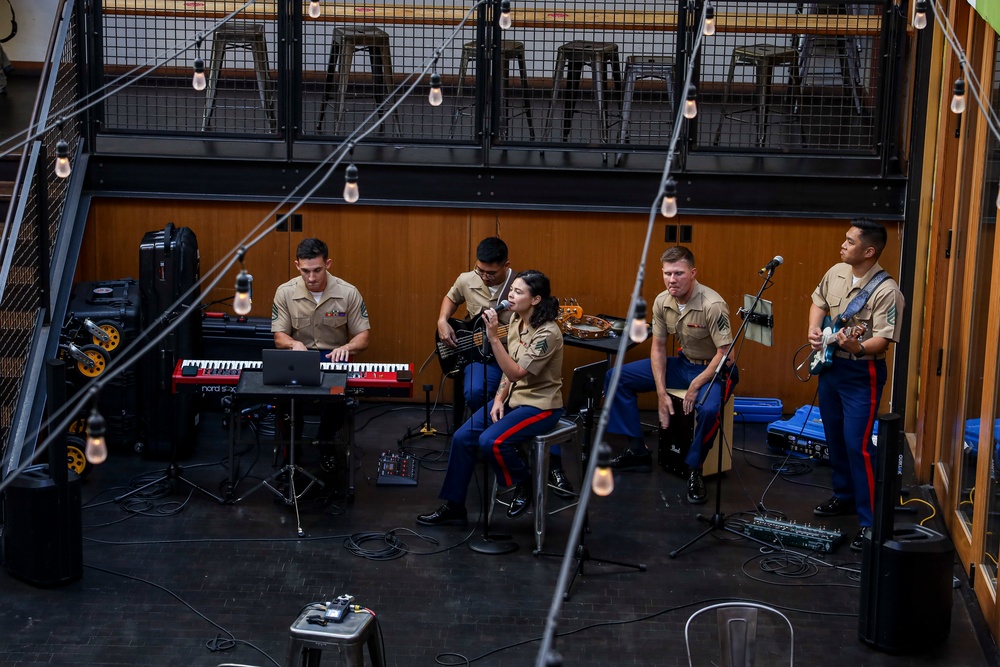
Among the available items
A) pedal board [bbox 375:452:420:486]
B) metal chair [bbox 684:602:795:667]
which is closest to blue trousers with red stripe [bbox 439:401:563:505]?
pedal board [bbox 375:452:420:486]

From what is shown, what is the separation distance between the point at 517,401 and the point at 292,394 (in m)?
1.33

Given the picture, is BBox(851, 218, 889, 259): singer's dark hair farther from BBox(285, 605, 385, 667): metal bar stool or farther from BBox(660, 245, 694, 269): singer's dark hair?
BBox(285, 605, 385, 667): metal bar stool

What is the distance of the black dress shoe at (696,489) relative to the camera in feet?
25.9

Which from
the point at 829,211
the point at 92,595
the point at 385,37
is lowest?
the point at 92,595

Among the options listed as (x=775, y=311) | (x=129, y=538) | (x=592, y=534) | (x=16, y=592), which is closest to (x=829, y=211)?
(x=775, y=311)

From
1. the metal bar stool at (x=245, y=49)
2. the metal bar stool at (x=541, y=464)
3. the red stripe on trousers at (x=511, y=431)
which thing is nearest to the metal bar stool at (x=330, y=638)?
the metal bar stool at (x=541, y=464)

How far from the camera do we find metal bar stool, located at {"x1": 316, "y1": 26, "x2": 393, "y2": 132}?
30.0ft

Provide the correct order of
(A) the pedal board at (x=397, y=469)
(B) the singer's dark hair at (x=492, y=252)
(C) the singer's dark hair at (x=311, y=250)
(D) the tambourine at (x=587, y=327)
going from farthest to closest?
1. (D) the tambourine at (x=587, y=327)
2. (B) the singer's dark hair at (x=492, y=252)
3. (A) the pedal board at (x=397, y=469)
4. (C) the singer's dark hair at (x=311, y=250)

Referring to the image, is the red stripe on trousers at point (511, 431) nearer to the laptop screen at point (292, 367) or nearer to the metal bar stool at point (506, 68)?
the laptop screen at point (292, 367)

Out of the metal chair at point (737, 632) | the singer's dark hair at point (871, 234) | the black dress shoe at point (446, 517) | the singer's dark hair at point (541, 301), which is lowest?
the black dress shoe at point (446, 517)

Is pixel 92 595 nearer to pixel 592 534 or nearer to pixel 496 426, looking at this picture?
pixel 496 426

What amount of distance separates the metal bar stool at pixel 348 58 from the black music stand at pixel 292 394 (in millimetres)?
2511

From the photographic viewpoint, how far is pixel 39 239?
7.51 m

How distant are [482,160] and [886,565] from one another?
4.67 metres
